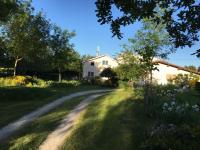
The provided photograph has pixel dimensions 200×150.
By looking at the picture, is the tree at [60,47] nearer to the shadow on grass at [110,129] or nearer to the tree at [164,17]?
the shadow on grass at [110,129]

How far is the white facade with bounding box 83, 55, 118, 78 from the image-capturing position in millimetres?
78688

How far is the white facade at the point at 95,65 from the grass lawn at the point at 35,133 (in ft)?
193

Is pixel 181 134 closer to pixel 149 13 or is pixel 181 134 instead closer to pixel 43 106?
pixel 149 13

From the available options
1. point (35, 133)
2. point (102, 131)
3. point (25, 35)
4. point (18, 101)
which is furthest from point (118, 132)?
point (25, 35)

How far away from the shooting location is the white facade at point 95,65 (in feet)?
258

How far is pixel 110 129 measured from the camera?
51.9ft

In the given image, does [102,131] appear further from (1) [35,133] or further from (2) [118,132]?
(1) [35,133]

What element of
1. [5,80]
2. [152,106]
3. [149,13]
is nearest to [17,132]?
[152,106]

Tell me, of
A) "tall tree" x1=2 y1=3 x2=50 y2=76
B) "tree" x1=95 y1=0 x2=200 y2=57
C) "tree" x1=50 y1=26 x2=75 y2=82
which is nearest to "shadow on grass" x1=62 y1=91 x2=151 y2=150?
"tree" x1=95 y1=0 x2=200 y2=57

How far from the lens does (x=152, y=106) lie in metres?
20.1

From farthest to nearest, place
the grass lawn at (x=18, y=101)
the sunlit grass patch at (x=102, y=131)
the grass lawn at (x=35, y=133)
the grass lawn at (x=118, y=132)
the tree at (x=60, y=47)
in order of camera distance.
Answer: the tree at (x=60, y=47)
the grass lawn at (x=18, y=101)
the sunlit grass patch at (x=102, y=131)
the grass lawn at (x=118, y=132)
the grass lawn at (x=35, y=133)

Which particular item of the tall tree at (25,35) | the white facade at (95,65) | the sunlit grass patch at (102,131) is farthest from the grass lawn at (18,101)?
the white facade at (95,65)

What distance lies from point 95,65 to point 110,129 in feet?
208

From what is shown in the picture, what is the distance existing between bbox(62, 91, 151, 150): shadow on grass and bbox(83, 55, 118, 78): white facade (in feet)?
187
